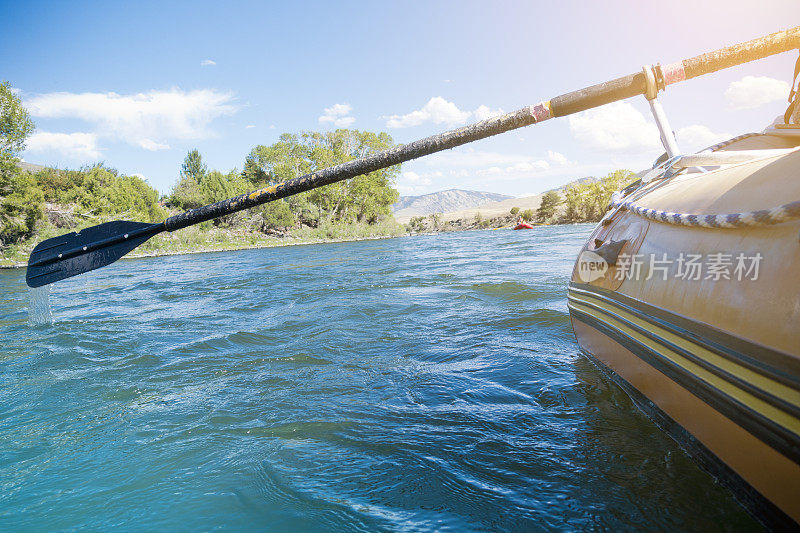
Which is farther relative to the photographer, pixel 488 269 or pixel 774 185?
pixel 488 269

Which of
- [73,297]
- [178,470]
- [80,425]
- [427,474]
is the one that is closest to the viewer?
[427,474]

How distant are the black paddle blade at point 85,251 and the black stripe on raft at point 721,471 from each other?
166 inches

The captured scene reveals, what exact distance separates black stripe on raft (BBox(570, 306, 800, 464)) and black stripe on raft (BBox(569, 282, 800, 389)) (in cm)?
13

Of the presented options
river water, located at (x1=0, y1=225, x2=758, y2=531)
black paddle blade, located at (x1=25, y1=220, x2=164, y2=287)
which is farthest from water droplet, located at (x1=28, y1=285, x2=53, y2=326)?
black paddle blade, located at (x1=25, y1=220, x2=164, y2=287)

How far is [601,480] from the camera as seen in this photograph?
176 centimetres

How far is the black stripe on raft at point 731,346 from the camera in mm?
1109

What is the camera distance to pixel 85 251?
4.20 metres

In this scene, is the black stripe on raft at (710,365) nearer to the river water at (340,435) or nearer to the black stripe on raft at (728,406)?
the black stripe on raft at (728,406)

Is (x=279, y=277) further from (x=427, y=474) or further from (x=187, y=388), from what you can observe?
(x=427, y=474)

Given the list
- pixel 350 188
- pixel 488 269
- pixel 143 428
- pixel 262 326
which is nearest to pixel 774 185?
pixel 143 428

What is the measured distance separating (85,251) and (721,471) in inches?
198

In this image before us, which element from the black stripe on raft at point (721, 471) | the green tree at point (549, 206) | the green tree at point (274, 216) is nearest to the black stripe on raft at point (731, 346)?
the black stripe on raft at point (721, 471)

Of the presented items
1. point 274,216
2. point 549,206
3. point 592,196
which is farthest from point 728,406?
point 549,206

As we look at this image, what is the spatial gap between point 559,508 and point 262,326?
410 cm
